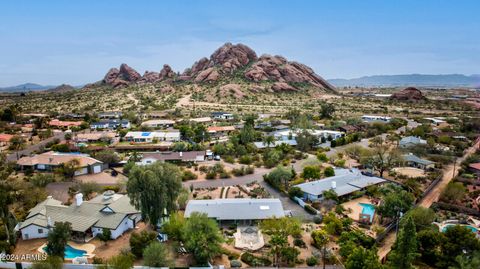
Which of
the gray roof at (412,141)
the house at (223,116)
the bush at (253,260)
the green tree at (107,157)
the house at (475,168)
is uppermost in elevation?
the house at (223,116)

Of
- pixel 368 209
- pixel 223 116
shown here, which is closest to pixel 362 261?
pixel 368 209

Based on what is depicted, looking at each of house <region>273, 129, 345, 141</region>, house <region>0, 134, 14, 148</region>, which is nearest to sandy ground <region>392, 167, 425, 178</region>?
house <region>273, 129, 345, 141</region>

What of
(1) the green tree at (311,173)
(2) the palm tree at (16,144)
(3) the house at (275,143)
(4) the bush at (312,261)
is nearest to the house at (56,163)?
(2) the palm tree at (16,144)

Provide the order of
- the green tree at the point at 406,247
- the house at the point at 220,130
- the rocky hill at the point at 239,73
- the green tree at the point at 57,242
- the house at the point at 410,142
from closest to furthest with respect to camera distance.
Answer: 1. the green tree at the point at 406,247
2. the green tree at the point at 57,242
3. the house at the point at 410,142
4. the house at the point at 220,130
5. the rocky hill at the point at 239,73

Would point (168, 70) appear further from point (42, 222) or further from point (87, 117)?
point (42, 222)

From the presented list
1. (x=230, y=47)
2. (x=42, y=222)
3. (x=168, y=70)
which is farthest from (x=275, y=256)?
(x=168, y=70)

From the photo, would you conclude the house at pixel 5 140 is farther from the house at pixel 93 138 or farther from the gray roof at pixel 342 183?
the gray roof at pixel 342 183
